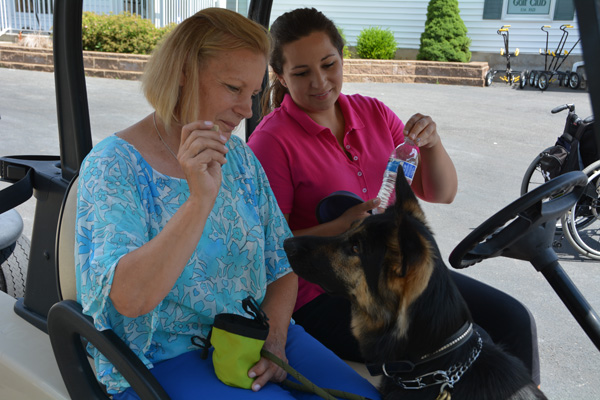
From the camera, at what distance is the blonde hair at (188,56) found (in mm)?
1736

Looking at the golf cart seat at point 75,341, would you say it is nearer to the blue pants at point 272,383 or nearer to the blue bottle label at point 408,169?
the blue pants at point 272,383

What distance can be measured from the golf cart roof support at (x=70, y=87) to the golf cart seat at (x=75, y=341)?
242 mm

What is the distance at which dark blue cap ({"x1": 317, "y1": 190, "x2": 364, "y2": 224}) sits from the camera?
6.88 feet

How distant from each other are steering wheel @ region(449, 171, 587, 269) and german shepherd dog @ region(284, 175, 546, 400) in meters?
0.23

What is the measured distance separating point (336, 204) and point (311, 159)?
0.27 m

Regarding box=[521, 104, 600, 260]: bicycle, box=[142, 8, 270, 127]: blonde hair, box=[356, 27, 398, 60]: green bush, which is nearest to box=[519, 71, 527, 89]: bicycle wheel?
box=[356, 27, 398, 60]: green bush

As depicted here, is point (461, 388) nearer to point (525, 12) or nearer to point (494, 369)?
point (494, 369)

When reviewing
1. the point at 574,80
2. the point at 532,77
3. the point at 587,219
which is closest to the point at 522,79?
the point at 532,77

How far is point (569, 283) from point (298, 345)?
36.2 inches

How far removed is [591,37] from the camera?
0.91 meters

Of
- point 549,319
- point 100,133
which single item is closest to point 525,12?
point 100,133

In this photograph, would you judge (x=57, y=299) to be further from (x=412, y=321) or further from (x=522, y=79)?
(x=522, y=79)

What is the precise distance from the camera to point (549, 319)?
416cm

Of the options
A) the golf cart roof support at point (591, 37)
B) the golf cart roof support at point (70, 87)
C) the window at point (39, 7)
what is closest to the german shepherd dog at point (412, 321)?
the golf cart roof support at point (591, 37)
